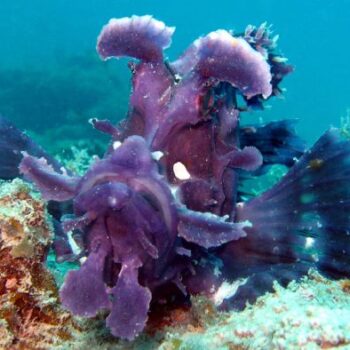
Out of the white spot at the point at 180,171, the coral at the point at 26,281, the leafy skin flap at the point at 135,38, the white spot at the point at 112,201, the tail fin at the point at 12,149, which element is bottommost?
the coral at the point at 26,281

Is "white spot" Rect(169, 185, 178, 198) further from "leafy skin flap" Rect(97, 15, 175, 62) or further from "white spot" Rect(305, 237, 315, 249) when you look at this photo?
"white spot" Rect(305, 237, 315, 249)

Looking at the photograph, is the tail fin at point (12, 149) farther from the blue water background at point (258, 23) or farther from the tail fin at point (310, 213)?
the blue water background at point (258, 23)

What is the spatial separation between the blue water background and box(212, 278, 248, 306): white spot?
174 ft

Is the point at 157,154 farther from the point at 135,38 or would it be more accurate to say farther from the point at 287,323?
the point at 287,323

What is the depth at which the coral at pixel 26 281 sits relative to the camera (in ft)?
7.79

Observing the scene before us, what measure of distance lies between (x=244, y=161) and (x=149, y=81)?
32.3 inches

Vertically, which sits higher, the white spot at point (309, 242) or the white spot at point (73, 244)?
the white spot at point (309, 242)

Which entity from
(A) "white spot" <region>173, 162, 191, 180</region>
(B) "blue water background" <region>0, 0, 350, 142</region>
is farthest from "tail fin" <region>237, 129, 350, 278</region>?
(B) "blue water background" <region>0, 0, 350, 142</region>

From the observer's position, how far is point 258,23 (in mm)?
110000

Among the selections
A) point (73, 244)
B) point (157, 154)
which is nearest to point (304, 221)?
point (157, 154)

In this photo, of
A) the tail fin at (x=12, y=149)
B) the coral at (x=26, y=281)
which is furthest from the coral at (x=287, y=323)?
the tail fin at (x=12, y=149)

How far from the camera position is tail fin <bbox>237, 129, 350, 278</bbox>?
9.93 ft

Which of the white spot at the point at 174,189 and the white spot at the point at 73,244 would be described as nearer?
the white spot at the point at 174,189

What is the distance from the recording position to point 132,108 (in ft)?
10.0
